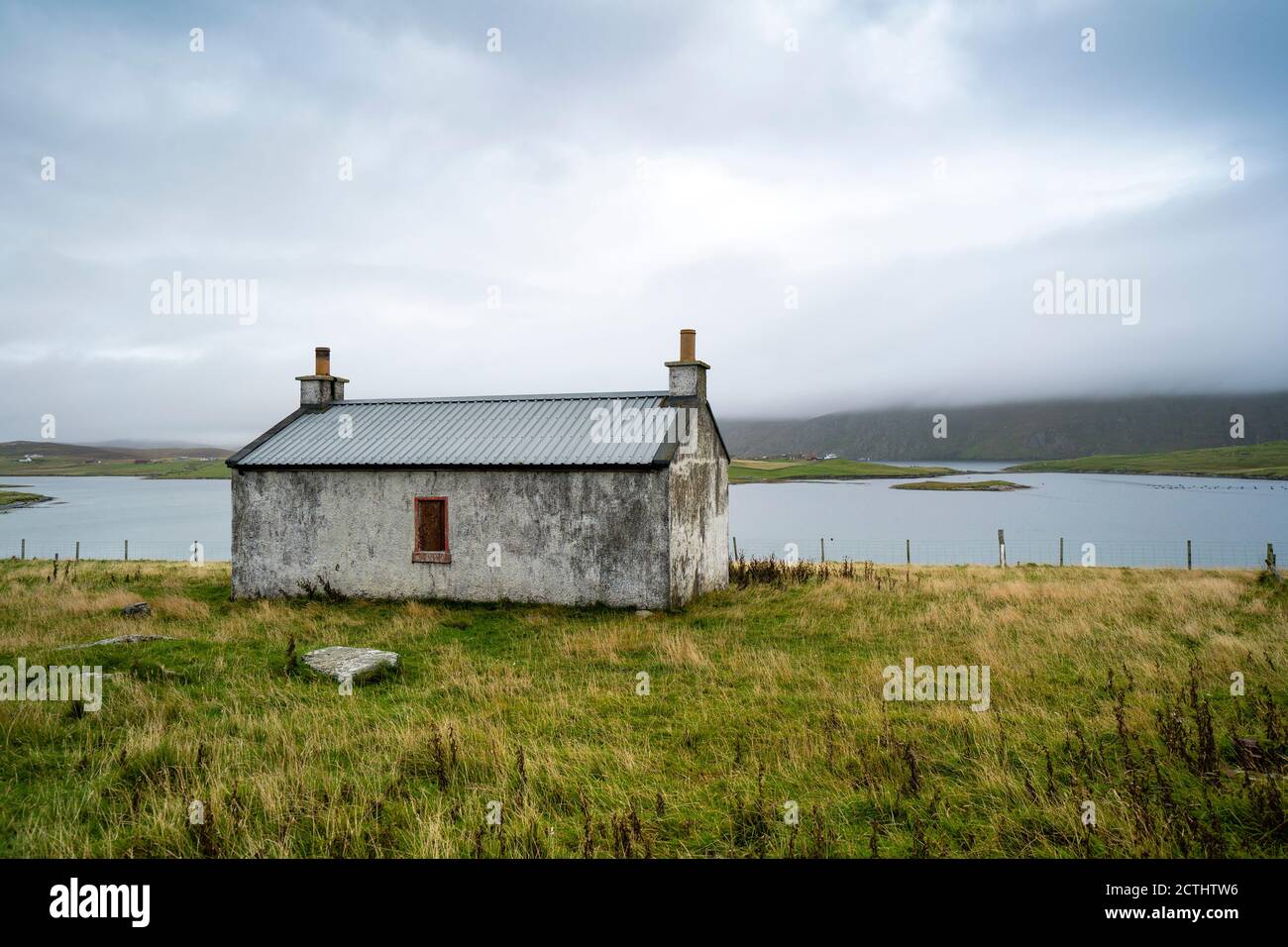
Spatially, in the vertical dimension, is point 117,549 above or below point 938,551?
above

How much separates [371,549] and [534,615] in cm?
506

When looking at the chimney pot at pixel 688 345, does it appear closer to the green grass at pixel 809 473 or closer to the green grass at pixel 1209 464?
the green grass at pixel 809 473

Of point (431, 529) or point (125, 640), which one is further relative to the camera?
point (431, 529)

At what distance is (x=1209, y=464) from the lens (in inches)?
6284

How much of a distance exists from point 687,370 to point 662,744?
12.3 meters

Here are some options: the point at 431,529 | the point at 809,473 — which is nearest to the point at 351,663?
the point at 431,529

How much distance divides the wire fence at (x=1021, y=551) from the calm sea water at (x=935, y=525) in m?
0.13

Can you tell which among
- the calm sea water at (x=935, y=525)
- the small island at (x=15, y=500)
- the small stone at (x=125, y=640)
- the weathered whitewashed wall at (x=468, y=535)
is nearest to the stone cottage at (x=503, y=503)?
the weathered whitewashed wall at (x=468, y=535)

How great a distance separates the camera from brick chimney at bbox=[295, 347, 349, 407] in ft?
73.4

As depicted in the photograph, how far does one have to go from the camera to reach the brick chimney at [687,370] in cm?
1858

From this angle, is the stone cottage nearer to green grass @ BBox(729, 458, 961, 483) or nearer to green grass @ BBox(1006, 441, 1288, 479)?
green grass @ BBox(729, 458, 961, 483)

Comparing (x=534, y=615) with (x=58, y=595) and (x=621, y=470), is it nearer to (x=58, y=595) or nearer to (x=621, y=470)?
(x=621, y=470)

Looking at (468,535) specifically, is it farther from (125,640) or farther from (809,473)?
(809,473)
